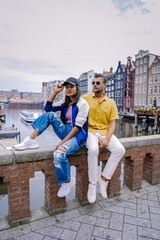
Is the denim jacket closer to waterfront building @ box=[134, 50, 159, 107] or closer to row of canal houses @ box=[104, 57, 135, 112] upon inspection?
waterfront building @ box=[134, 50, 159, 107]

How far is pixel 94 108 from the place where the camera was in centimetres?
311

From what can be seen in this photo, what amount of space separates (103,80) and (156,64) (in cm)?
4998

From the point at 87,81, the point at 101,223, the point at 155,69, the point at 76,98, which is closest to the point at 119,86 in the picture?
the point at 155,69

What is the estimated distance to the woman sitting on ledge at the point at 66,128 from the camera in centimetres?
251

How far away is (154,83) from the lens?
155ft

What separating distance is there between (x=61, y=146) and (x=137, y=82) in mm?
54447

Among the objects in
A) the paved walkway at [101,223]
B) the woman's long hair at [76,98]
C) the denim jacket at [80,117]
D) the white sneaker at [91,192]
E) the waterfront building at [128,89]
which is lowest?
the paved walkway at [101,223]

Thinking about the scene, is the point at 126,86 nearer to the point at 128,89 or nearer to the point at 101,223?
the point at 128,89

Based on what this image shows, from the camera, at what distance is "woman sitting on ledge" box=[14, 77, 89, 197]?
2.51 m

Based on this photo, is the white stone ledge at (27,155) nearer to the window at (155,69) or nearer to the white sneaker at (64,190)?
the white sneaker at (64,190)

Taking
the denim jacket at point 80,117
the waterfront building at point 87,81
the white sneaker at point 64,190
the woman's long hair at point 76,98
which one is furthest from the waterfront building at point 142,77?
the white sneaker at point 64,190

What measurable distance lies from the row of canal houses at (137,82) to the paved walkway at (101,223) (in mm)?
43626

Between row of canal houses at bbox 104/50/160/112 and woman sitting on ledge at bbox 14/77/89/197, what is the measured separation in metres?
43.9

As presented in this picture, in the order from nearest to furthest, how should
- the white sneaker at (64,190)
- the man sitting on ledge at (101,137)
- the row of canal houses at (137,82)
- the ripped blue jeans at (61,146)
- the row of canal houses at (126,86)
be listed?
1. the ripped blue jeans at (61,146)
2. the white sneaker at (64,190)
3. the man sitting on ledge at (101,137)
4. the row of canal houses at (137,82)
5. the row of canal houses at (126,86)
